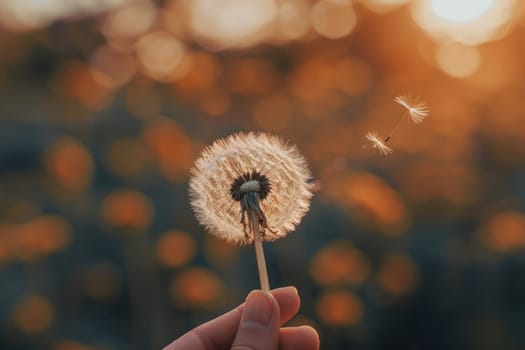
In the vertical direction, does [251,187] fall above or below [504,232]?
below

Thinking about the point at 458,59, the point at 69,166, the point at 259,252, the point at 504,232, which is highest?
the point at 458,59

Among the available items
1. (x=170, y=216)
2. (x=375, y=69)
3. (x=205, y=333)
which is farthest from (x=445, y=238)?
(x=205, y=333)

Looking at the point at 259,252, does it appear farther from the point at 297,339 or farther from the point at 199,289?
the point at 199,289

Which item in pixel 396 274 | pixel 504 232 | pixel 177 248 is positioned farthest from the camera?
pixel 504 232

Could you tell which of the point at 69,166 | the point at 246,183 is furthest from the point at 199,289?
the point at 246,183

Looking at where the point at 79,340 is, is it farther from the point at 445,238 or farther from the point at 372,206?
the point at 445,238

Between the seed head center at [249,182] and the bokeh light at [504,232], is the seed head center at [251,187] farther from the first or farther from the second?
the bokeh light at [504,232]

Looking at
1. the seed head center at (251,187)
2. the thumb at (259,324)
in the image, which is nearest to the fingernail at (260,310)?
the thumb at (259,324)
